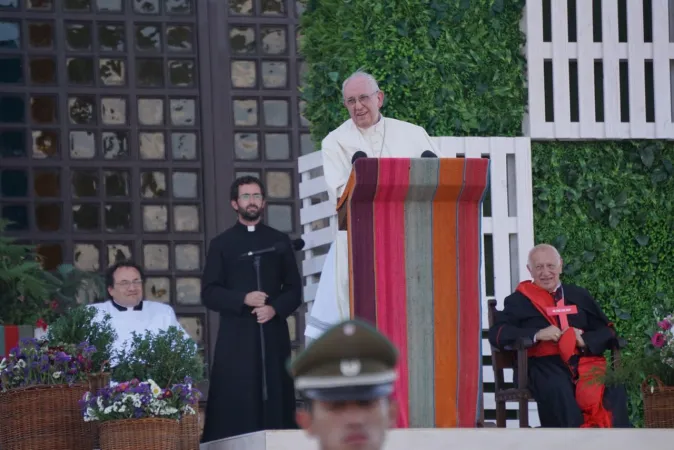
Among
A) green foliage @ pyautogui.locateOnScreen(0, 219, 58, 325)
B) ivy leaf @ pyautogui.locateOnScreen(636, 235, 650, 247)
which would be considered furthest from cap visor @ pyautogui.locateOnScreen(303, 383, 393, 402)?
ivy leaf @ pyautogui.locateOnScreen(636, 235, 650, 247)

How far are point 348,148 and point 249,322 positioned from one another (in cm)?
107

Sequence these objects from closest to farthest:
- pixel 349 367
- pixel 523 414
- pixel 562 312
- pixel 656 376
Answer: pixel 349 367, pixel 656 376, pixel 523 414, pixel 562 312

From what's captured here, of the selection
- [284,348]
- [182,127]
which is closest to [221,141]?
[182,127]

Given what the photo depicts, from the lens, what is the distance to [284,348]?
864cm

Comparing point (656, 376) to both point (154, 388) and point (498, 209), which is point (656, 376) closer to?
point (154, 388)

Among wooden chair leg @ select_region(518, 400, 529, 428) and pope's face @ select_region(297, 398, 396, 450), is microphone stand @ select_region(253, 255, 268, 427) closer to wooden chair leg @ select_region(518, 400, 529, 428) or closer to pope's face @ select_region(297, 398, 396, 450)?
wooden chair leg @ select_region(518, 400, 529, 428)

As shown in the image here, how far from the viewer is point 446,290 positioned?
7008 mm

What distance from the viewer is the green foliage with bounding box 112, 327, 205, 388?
7.46 meters

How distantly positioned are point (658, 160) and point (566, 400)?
Result: 2747 mm

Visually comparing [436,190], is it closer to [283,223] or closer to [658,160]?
[658,160]

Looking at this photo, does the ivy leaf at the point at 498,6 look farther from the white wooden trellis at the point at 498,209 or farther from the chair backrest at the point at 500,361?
the chair backrest at the point at 500,361

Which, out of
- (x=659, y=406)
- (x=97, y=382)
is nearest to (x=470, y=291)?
(x=659, y=406)

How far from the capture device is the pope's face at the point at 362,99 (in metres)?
8.05

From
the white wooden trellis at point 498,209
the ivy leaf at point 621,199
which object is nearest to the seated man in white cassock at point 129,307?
the white wooden trellis at point 498,209
